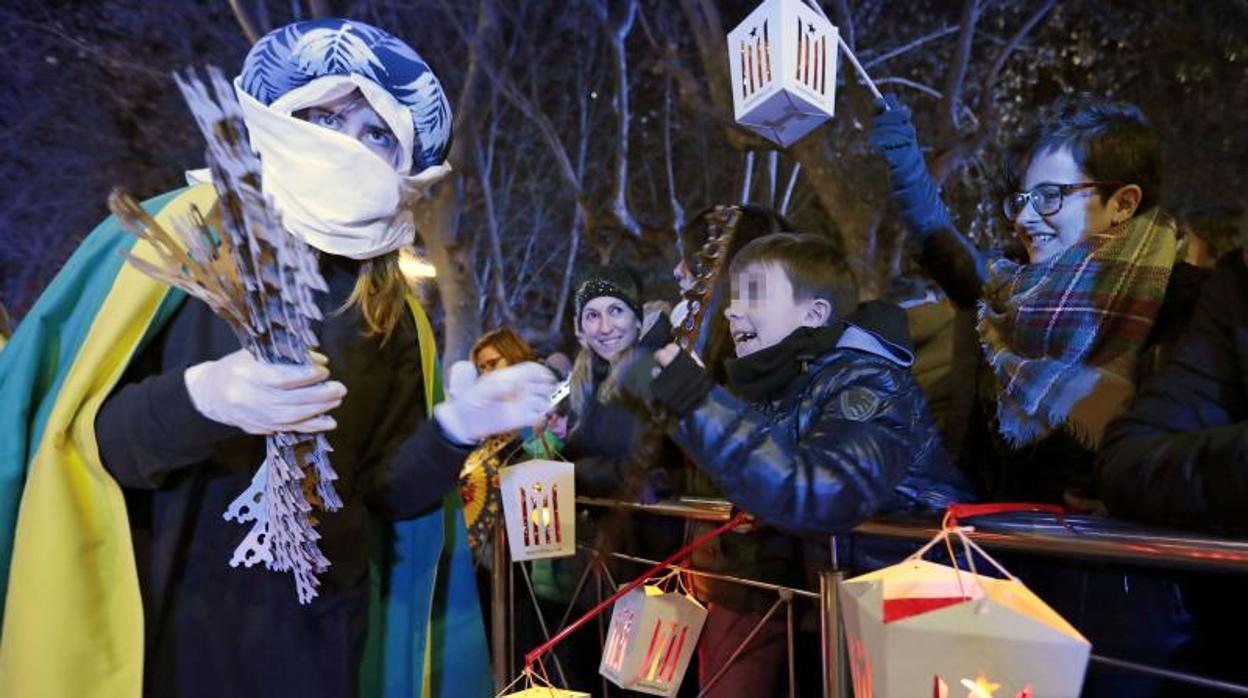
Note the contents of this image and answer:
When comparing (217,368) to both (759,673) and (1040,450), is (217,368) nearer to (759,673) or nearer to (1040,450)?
(759,673)

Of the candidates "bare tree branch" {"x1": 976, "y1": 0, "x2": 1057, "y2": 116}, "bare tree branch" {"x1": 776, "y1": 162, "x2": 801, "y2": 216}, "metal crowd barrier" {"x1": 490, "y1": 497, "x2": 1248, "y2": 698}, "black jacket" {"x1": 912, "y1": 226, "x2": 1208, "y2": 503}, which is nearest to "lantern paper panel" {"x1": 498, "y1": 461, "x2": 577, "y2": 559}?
"metal crowd barrier" {"x1": 490, "y1": 497, "x2": 1248, "y2": 698}

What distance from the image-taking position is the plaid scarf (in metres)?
2.01

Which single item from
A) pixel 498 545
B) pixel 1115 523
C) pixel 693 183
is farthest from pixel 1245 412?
pixel 693 183

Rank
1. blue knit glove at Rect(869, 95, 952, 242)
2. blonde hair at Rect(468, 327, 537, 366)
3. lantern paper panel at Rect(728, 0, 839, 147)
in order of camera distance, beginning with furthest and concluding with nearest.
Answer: blonde hair at Rect(468, 327, 537, 366) → blue knit glove at Rect(869, 95, 952, 242) → lantern paper panel at Rect(728, 0, 839, 147)

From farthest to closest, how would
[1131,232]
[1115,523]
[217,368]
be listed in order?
[1131,232], [1115,523], [217,368]

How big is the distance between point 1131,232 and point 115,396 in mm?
2098

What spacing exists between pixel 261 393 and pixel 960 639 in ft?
3.29

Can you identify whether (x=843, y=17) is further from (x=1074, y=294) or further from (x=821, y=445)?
(x=821, y=445)

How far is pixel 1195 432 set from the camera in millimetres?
1507

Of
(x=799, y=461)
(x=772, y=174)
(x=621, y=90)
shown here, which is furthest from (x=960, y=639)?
(x=621, y=90)

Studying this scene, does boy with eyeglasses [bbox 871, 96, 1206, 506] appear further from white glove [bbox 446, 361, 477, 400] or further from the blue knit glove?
white glove [bbox 446, 361, 477, 400]

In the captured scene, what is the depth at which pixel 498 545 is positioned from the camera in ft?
10.2

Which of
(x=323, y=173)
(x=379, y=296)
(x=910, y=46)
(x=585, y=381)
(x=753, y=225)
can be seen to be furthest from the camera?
(x=910, y=46)

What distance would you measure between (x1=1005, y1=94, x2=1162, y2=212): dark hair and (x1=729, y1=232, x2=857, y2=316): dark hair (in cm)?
55
